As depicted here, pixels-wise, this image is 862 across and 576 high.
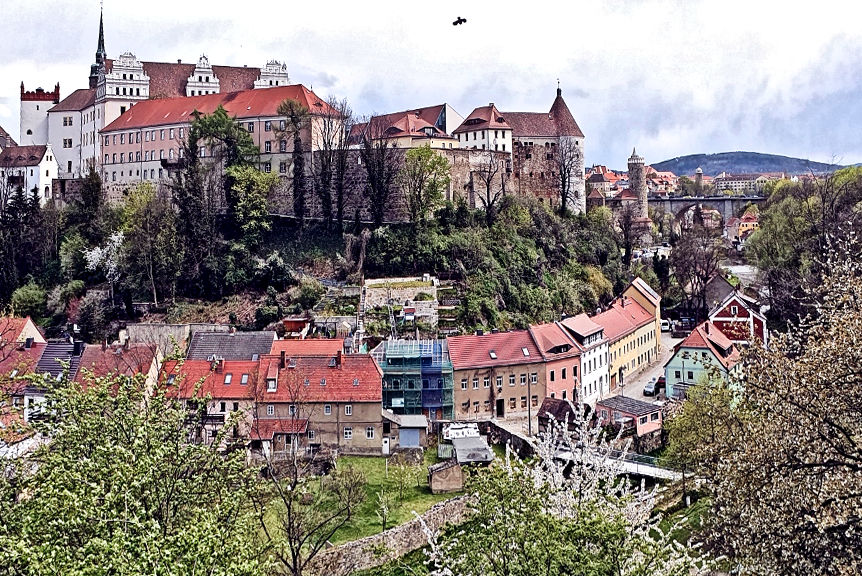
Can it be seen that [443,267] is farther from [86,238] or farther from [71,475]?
[71,475]

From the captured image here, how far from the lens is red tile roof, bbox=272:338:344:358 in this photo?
35.0 meters

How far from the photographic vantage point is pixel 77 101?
230 ft

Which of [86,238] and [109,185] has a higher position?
[109,185]

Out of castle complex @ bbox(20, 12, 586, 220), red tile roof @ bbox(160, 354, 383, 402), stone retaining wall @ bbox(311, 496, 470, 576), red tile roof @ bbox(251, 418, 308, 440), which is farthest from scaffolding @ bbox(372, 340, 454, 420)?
castle complex @ bbox(20, 12, 586, 220)

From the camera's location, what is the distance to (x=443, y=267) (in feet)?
151

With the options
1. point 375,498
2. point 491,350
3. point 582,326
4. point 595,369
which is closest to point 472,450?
point 375,498

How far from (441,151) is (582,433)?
3815 centimetres

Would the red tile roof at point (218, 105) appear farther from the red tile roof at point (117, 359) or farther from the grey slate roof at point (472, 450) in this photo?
the grey slate roof at point (472, 450)

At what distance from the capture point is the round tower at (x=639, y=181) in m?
81.5

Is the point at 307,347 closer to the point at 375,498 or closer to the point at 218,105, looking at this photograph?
the point at 375,498

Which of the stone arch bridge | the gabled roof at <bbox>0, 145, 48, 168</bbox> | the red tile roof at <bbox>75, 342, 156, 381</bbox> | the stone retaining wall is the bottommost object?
the stone retaining wall

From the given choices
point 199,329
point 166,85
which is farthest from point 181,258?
point 166,85

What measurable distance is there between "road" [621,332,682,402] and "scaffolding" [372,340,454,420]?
29.5 feet

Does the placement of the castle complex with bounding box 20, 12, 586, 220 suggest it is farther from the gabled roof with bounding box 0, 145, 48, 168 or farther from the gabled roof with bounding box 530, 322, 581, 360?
the gabled roof with bounding box 530, 322, 581, 360
